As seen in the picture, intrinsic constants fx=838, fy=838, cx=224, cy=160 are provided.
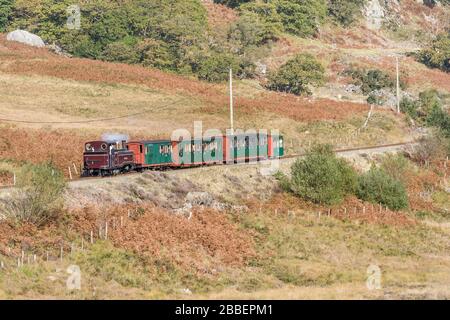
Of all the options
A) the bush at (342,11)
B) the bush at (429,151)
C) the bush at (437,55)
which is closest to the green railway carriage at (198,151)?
the bush at (429,151)

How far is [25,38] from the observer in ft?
388

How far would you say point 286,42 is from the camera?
440 feet

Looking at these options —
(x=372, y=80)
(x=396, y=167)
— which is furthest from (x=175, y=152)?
(x=372, y=80)

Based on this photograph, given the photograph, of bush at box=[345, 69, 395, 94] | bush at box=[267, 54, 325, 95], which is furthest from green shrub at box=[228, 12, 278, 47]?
bush at box=[345, 69, 395, 94]

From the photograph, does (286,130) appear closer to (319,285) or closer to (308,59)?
(308,59)

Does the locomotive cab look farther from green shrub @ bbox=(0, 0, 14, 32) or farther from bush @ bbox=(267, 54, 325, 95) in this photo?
green shrub @ bbox=(0, 0, 14, 32)

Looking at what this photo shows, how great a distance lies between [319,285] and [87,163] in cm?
2015

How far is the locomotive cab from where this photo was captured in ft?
176

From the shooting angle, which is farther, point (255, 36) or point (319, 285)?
point (255, 36)

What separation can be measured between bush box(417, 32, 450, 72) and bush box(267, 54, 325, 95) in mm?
35768

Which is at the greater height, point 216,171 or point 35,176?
point 35,176

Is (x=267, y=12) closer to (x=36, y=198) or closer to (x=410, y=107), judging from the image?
(x=410, y=107)

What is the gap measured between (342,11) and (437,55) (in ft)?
73.0
